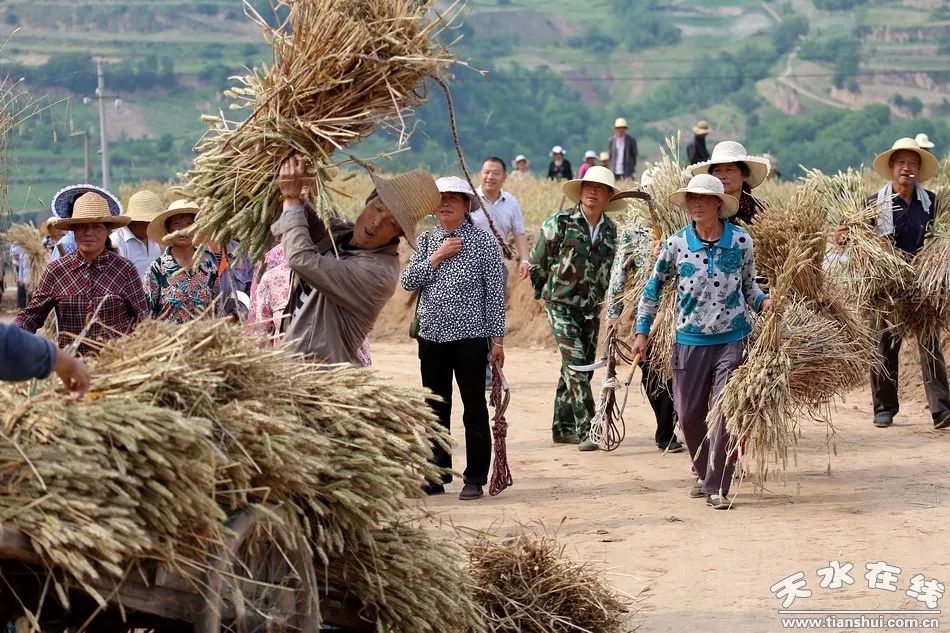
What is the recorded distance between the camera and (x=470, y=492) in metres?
8.37

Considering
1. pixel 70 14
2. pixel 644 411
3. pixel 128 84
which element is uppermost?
pixel 70 14

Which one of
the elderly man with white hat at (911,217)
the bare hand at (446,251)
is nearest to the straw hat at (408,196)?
the bare hand at (446,251)

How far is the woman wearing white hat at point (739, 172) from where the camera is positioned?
8.67 m

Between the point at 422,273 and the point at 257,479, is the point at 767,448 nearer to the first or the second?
the point at 422,273

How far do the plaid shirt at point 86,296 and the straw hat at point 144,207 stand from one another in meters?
2.26

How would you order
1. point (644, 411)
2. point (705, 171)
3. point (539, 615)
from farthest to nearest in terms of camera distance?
point (644, 411) < point (705, 171) < point (539, 615)

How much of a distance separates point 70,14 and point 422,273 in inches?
3761

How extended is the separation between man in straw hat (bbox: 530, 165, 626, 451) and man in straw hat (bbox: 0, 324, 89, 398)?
6401mm

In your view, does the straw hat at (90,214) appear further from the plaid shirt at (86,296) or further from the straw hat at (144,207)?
the straw hat at (144,207)

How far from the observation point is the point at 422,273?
8.18 meters

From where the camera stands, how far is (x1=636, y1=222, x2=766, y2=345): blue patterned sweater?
25.9 feet

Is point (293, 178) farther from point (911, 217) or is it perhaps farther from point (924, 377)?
point (924, 377)

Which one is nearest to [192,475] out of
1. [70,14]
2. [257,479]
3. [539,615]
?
[257,479]

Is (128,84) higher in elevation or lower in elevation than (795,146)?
higher
